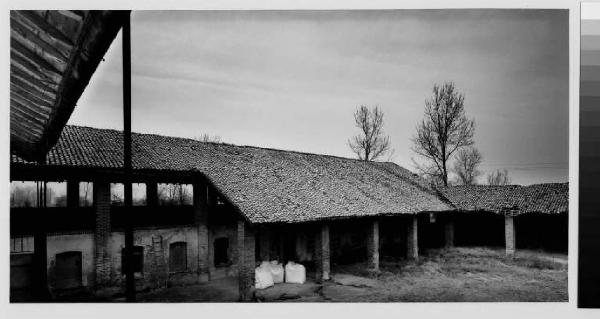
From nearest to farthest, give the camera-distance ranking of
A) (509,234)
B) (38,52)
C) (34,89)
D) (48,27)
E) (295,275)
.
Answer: (48,27) < (38,52) < (34,89) < (295,275) < (509,234)

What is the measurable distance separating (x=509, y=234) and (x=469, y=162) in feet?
22.3

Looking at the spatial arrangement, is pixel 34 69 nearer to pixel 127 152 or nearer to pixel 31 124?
pixel 127 152

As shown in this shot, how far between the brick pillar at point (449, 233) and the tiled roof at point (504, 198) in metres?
0.92

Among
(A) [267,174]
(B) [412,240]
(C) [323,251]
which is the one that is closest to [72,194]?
(A) [267,174]

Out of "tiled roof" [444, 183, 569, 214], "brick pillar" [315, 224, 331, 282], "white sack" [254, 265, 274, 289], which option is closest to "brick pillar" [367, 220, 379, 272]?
"brick pillar" [315, 224, 331, 282]

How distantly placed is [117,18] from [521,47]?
10112 mm

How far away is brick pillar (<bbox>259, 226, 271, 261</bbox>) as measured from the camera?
50.3ft

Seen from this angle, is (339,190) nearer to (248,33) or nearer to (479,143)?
(479,143)

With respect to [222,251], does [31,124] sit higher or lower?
higher

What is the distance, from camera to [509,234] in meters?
19.2

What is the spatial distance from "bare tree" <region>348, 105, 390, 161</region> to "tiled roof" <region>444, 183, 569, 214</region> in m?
7.47

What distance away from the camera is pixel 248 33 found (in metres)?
10.8

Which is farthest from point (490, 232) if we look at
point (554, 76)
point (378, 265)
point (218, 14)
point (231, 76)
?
point (218, 14)

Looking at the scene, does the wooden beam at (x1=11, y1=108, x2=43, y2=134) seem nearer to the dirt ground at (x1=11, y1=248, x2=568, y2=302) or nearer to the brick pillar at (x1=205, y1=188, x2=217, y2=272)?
the dirt ground at (x1=11, y1=248, x2=568, y2=302)
